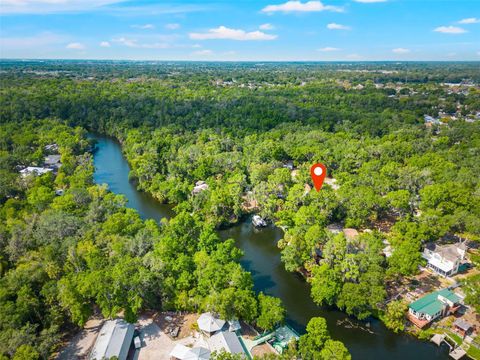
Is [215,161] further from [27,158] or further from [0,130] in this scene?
[0,130]

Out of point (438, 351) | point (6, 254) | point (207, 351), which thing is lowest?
point (438, 351)

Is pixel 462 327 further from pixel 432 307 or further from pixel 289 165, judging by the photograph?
pixel 289 165

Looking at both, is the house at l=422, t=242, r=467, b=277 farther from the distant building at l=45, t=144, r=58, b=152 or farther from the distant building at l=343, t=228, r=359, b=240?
the distant building at l=45, t=144, r=58, b=152

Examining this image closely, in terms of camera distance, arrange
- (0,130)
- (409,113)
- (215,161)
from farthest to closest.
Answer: (409,113) < (0,130) < (215,161)

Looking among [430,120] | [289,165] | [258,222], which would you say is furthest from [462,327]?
[430,120]

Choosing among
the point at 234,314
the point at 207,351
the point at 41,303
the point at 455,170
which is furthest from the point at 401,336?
the point at 455,170

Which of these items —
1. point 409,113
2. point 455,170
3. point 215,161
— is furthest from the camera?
point 409,113
